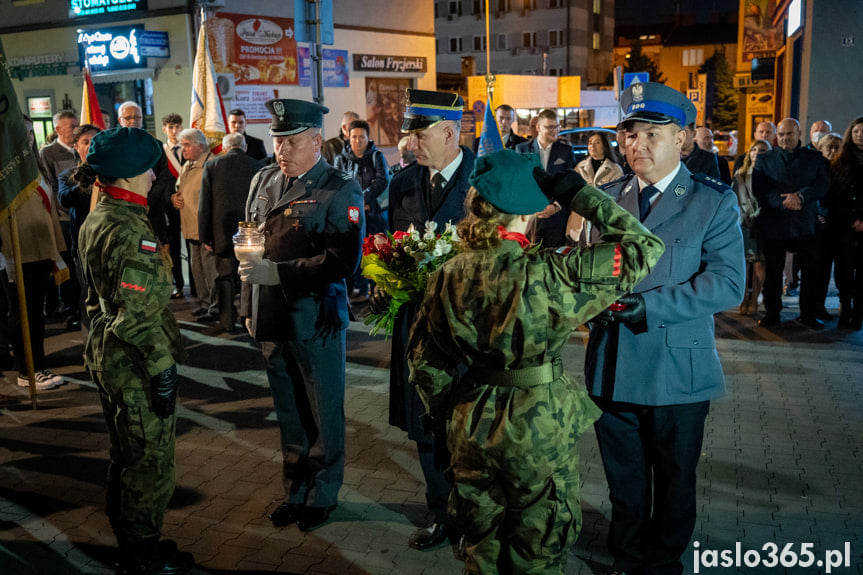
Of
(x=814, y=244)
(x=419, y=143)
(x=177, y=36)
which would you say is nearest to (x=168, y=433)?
(x=419, y=143)

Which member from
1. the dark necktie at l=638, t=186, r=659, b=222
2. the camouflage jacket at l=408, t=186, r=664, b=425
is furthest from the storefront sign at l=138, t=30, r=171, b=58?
the camouflage jacket at l=408, t=186, r=664, b=425

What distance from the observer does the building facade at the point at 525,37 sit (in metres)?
68.8

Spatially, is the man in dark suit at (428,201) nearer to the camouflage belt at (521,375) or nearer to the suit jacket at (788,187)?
the camouflage belt at (521,375)

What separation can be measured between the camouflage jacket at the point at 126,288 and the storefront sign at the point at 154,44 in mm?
16521

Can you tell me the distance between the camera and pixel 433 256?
3.64 m

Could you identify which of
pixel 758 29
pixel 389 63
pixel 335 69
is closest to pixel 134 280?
pixel 335 69

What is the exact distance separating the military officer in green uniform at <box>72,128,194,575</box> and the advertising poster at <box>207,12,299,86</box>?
16247 mm

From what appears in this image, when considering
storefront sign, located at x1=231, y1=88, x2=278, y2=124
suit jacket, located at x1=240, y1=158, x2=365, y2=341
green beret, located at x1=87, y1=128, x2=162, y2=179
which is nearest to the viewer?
green beret, located at x1=87, y1=128, x2=162, y2=179

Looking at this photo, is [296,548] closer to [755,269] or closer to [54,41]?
[755,269]

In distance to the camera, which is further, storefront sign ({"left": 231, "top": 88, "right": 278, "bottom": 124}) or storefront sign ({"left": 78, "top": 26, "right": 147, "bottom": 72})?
storefront sign ({"left": 231, "top": 88, "right": 278, "bottom": 124})

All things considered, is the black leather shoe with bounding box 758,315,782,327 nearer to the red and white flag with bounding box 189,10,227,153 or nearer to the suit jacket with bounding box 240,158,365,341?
the suit jacket with bounding box 240,158,365,341

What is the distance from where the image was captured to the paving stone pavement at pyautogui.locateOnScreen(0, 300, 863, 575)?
4289 millimetres

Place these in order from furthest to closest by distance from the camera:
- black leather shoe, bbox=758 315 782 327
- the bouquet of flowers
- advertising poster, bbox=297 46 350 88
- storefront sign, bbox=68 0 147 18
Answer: advertising poster, bbox=297 46 350 88
storefront sign, bbox=68 0 147 18
black leather shoe, bbox=758 315 782 327
the bouquet of flowers

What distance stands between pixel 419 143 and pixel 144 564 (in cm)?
273
